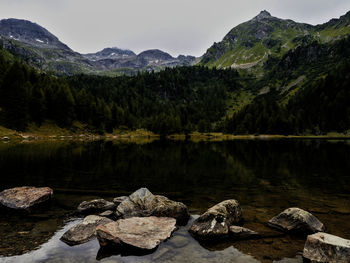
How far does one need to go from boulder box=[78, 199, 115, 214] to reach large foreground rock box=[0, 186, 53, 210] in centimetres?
305

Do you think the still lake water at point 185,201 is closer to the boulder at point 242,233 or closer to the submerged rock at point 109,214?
the boulder at point 242,233

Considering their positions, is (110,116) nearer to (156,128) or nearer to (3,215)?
(156,128)

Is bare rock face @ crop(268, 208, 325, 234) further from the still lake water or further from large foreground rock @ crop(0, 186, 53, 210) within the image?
large foreground rock @ crop(0, 186, 53, 210)

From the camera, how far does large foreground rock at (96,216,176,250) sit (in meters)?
9.55

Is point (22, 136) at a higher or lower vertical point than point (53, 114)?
lower

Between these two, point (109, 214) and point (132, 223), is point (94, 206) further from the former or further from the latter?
point (132, 223)

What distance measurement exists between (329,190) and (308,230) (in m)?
11.5

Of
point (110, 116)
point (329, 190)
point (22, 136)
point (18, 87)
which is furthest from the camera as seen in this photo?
point (110, 116)

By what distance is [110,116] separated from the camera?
142 metres

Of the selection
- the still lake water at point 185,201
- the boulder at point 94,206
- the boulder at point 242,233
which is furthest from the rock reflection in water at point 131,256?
the boulder at point 94,206

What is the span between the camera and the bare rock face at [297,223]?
11117mm

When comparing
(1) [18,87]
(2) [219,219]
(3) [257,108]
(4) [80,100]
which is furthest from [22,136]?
(3) [257,108]

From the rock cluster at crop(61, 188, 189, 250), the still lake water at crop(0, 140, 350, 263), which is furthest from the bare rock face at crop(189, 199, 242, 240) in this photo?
the rock cluster at crop(61, 188, 189, 250)

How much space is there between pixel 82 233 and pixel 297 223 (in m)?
10.8
